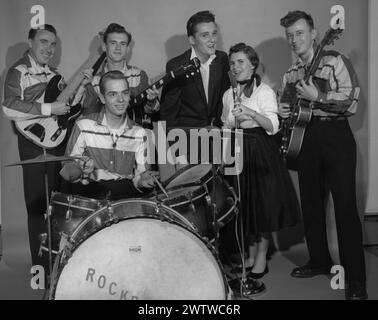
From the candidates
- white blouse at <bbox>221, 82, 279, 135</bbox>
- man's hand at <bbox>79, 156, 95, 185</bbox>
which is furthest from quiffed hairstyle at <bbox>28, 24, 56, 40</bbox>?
white blouse at <bbox>221, 82, 279, 135</bbox>

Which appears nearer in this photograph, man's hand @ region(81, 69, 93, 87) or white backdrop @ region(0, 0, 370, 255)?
man's hand @ region(81, 69, 93, 87)

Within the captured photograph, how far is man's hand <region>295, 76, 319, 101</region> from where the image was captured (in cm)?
324

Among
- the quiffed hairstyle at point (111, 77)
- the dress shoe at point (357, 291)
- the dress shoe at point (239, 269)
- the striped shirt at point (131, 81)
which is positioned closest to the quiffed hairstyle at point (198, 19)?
the striped shirt at point (131, 81)

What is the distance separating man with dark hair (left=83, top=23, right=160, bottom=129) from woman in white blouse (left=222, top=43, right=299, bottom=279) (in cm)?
48

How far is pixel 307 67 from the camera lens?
3.38 meters

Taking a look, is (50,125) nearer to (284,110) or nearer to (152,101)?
(152,101)

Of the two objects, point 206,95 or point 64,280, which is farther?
point 206,95

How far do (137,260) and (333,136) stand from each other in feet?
4.64

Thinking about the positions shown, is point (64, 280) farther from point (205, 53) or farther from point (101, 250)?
point (205, 53)

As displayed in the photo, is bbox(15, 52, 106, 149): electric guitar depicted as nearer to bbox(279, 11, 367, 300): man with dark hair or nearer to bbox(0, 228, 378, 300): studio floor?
bbox(0, 228, 378, 300): studio floor

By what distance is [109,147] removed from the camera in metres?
3.33

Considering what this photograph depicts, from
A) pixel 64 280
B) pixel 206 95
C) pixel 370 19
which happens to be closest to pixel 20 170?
pixel 206 95

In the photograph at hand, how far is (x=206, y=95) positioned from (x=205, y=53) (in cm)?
26

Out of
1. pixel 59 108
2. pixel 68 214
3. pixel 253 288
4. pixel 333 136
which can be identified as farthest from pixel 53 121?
pixel 333 136
